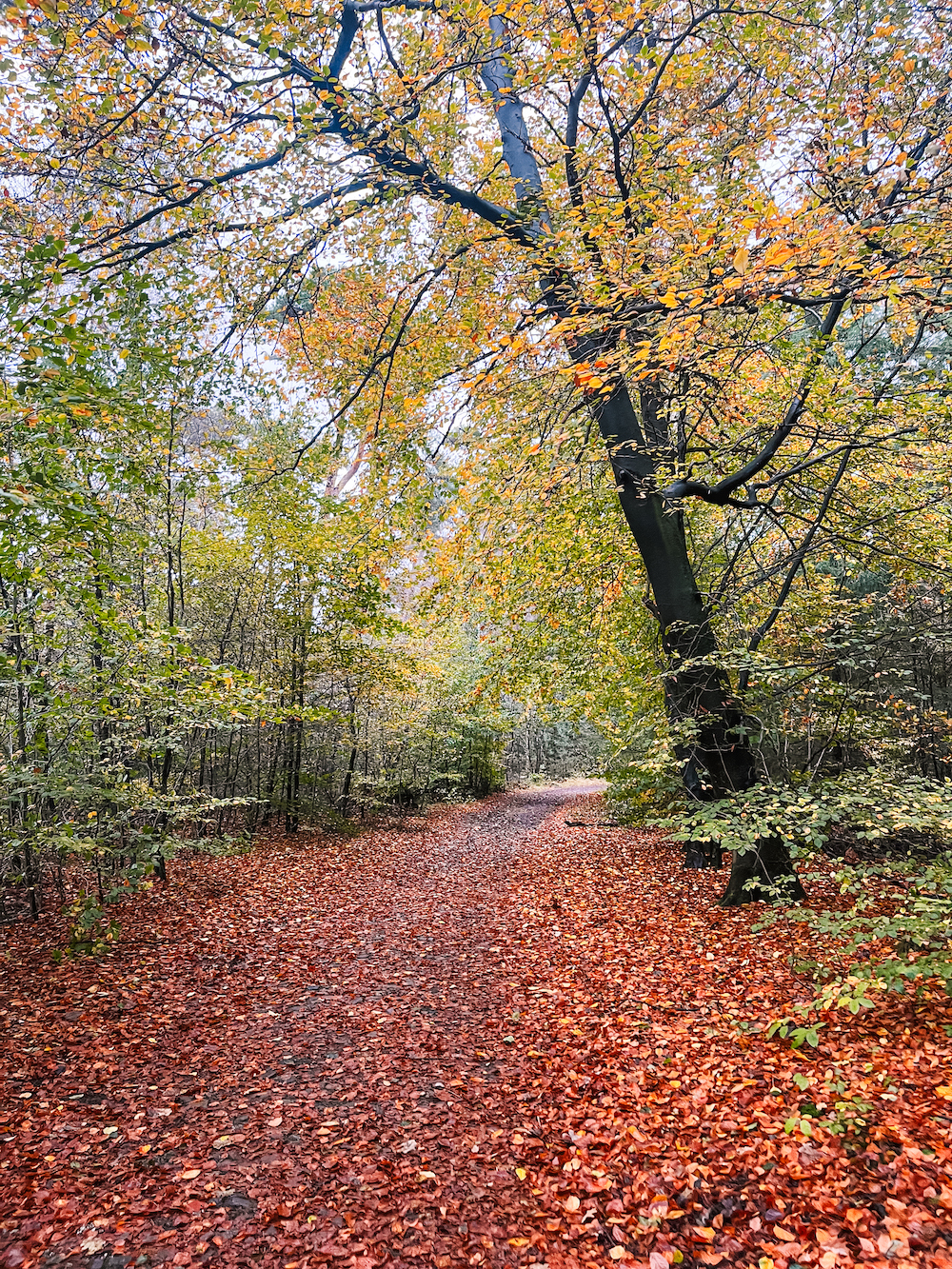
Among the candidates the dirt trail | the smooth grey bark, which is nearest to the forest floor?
the dirt trail

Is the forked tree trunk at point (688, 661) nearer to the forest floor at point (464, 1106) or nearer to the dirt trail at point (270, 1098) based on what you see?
the forest floor at point (464, 1106)

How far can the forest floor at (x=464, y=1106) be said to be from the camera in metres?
2.81

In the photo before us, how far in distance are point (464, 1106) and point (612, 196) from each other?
7438mm

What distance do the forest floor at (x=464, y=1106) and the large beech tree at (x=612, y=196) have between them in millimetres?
2365

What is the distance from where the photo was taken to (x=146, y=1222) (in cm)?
298

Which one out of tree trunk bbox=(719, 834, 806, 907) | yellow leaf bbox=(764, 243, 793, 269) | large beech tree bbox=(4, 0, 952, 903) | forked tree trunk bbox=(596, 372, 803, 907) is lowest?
tree trunk bbox=(719, 834, 806, 907)

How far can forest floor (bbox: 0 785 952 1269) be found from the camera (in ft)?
9.22

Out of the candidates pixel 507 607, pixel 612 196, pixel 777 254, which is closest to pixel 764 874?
pixel 507 607

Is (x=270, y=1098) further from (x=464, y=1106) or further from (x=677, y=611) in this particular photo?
(x=677, y=611)

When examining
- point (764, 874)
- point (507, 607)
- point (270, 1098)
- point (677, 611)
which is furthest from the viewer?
point (507, 607)

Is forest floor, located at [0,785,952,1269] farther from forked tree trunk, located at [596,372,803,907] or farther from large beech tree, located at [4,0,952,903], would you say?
large beech tree, located at [4,0,952,903]

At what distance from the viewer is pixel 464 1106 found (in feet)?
12.9

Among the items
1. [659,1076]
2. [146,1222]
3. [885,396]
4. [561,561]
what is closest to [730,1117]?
[659,1076]

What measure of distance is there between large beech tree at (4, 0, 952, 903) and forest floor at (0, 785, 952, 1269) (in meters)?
2.37
